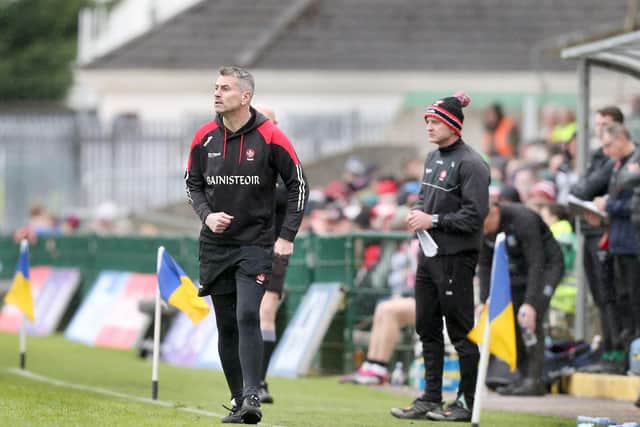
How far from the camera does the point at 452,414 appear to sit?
12.2 metres

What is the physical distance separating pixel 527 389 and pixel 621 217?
171 cm

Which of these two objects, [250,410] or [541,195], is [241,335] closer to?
[250,410]

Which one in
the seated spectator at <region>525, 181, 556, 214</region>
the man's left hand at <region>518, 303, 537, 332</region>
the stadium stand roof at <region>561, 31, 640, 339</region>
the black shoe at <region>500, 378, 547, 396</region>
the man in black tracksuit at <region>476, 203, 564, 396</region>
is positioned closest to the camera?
the man's left hand at <region>518, 303, 537, 332</region>

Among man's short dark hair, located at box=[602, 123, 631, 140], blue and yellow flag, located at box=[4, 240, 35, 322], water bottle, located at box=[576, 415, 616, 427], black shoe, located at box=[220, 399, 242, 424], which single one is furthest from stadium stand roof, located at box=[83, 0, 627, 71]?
black shoe, located at box=[220, 399, 242, 424]

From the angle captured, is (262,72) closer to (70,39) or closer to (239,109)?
(239,109)

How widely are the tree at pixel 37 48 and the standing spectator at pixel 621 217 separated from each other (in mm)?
58692

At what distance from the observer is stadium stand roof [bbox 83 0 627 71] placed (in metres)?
36.7

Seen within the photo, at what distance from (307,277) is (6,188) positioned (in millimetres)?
15240

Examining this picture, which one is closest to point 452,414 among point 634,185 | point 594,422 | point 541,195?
point 594,422

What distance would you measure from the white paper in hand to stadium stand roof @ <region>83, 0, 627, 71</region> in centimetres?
2335

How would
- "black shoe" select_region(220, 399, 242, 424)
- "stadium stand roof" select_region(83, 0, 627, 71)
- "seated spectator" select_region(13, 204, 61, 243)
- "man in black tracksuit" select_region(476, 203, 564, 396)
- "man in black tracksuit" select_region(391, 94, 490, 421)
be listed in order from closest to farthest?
1. "black shoe" select_region(220, 399, 242, 424)
2. "man in black tracksuit" select_region(391, 94, 490, 421)
3. "man in black tracksuit" select_region(476, 203, 564, 396)
4. "seated spectator" select_region(13, 204, 61, 243)
5. "stadium stand roof" select_region(83, 0, 627, 71)

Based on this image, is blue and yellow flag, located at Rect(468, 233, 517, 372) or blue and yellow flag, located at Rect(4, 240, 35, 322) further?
blue and yellow flag, located at Rect(4, 240, 35, 322)

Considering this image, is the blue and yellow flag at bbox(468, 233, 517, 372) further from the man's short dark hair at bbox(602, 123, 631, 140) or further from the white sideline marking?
the man's short dark hair at bbox(602, 123, 631, 140)

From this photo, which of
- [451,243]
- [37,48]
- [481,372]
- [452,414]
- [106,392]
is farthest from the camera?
[37,48]
